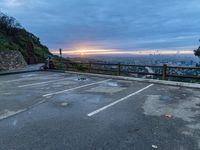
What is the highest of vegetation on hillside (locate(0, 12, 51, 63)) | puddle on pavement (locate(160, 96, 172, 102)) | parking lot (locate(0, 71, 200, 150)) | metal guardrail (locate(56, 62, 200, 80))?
vegetation on hillside (locate(0, 12, 51, 63))

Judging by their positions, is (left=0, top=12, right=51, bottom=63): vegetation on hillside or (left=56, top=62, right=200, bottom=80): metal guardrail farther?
(left=0, top=12, right=51, bottom=63): vegetation on hillside

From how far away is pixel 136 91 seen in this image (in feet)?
28.6

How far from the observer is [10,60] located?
1989 cm

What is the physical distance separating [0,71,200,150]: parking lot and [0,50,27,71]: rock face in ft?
40.1

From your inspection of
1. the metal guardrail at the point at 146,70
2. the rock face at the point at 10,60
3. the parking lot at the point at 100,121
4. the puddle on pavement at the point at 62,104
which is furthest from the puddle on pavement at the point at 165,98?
the rock face at the point at 10,60

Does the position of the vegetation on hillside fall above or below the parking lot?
above

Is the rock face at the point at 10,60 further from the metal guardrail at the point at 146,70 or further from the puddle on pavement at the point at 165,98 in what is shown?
the puddle on pavement at the point at 165,98

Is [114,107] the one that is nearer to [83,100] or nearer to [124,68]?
[83,100]

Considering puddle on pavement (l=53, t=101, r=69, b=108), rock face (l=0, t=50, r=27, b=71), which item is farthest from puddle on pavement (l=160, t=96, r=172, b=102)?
rock face (l=0, t=50, r=27, b=71)

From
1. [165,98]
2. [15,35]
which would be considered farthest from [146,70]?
[15,35]

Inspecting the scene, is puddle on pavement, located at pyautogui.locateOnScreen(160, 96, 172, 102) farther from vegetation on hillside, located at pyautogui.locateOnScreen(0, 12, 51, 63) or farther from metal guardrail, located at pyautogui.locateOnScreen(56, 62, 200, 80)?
vegetation on hillside, located at pyautogui.locateOnScreen(0, 12, 51, 63)

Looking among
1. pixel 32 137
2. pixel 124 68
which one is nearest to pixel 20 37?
pixel 124 68

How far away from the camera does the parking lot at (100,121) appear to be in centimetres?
383

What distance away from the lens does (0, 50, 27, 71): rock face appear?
18.8 m
